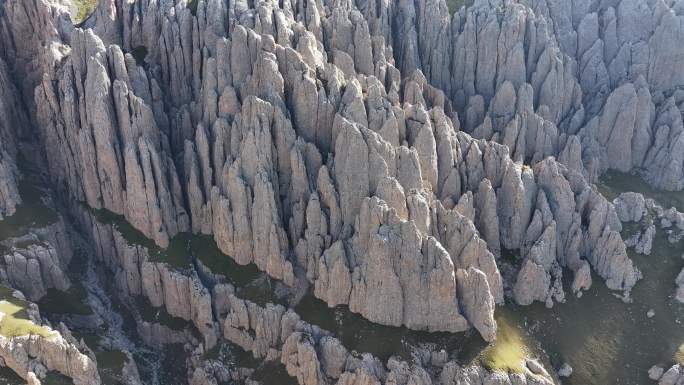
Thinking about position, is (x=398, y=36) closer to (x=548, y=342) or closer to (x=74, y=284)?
(x=548, y=342)

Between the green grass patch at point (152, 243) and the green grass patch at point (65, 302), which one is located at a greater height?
the green grass patch at point (152, 243)

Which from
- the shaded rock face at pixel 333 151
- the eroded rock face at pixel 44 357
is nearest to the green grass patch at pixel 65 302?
the shaded rock face at pixel 333 151

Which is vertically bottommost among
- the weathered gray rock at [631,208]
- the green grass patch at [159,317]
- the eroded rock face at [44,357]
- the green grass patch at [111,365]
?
the green grass patch at [159,317]

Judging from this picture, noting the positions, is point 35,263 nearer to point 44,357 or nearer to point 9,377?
point 44,357

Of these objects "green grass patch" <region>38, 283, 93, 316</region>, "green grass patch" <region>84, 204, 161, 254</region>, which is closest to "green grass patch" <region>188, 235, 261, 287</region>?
"green grass patch" <region>84, 204, 161, 254</region>

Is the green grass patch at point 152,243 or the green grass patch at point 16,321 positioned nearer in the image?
the green grass patch at point 16,321

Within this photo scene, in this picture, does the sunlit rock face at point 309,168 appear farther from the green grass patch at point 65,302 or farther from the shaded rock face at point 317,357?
the green grass patch at point 65,302

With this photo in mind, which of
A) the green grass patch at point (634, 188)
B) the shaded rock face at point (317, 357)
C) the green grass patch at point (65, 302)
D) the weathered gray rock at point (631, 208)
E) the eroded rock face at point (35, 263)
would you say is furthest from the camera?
the green grass patch at point (634, 188)

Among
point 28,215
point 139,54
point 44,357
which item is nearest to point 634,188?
point 139,54
